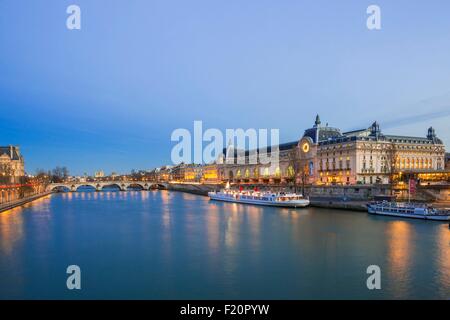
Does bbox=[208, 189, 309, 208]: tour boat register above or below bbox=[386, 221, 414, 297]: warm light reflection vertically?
above

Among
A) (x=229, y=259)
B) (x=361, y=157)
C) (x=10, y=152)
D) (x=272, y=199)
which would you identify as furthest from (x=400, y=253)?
(x=10, y=152)

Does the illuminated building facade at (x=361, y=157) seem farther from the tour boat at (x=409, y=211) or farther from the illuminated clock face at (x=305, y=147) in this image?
the tour boat at (x=409, y=211)

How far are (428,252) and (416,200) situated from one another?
3061 centimetres

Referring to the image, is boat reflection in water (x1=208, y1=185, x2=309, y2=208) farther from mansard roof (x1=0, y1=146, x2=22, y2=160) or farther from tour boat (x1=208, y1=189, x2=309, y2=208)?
mansard roof (x1=0, y1=146, x2=22, y2=160)

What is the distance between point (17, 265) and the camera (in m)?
21.5

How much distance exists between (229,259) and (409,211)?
25.8 metres

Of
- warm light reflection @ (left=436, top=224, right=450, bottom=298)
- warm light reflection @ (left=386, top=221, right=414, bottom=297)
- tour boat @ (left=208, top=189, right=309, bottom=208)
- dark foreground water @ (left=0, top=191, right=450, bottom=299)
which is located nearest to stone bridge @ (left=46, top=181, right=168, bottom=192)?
tour boat @ (left=208, top=189, right=309, bottom=208)

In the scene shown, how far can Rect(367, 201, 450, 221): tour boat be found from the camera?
37.0 m

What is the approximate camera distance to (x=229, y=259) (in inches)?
892

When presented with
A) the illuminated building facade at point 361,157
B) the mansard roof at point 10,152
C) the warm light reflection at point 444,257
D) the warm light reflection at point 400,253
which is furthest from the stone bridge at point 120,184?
the warm light reflection at point 444,257

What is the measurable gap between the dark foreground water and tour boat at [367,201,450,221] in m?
1.67

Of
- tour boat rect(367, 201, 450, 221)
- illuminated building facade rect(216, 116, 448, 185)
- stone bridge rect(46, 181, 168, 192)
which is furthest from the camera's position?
stone bridge rect(46, 181, 168, 192)

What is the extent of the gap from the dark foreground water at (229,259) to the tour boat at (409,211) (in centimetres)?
167

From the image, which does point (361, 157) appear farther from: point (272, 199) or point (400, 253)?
point (400, 253)
